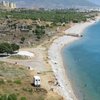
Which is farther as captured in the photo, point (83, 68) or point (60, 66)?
point (83, 68)

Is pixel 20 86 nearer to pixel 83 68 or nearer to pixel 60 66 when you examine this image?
pixel 60 66

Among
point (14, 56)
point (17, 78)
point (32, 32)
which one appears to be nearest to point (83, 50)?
point (32, 32)

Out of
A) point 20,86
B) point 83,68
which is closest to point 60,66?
point 83,68

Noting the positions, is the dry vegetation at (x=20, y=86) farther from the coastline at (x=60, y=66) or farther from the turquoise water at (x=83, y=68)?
the turquoise water at (x=83, y=68)

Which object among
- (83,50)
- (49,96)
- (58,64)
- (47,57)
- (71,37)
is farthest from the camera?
(71,37)

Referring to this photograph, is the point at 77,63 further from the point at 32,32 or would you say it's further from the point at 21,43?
the point at 32,32

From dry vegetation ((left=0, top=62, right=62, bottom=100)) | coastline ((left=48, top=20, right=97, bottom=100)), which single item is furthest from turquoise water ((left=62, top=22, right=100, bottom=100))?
dry vegetation ((left=0, top=62, right=62, bottom=100))

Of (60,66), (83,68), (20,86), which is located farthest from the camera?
(83,68)

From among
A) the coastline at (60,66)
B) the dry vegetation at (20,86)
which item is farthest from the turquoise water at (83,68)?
the dry vegetation at (20,86)

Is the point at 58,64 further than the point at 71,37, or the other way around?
the point at 71,37
